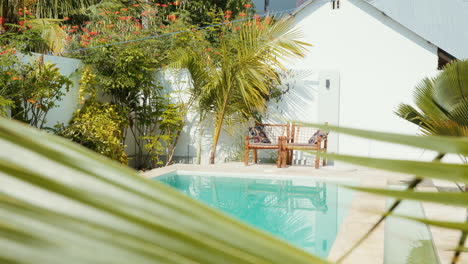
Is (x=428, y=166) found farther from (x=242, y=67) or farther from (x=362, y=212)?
(x=242, y=67)

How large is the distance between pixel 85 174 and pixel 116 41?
8.93m

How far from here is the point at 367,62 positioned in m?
9.70

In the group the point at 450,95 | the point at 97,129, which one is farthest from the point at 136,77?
the point at 450,95

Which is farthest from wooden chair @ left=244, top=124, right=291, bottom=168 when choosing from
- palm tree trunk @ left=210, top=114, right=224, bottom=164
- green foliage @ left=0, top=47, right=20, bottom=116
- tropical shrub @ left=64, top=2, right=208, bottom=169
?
green foliage @ left=0, top=47, right=20, bottom=116

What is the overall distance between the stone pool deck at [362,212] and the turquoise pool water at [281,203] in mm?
258

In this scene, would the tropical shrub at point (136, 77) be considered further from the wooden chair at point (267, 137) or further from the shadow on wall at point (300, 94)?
the shadow on wall at point (300, 94)

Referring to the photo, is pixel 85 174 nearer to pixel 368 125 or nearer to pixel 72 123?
pixel 72 123

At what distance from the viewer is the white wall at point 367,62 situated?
30.7 feet

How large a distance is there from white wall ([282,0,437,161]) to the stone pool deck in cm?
131

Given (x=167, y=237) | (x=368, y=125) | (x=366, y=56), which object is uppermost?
(x=366, y=56)

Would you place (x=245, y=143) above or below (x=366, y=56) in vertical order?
below

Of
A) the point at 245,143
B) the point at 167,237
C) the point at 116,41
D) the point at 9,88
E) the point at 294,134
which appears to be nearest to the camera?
the point at 167,237

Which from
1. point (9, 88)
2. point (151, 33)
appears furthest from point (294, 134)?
point (9, 88)

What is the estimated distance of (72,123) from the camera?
7.54m
